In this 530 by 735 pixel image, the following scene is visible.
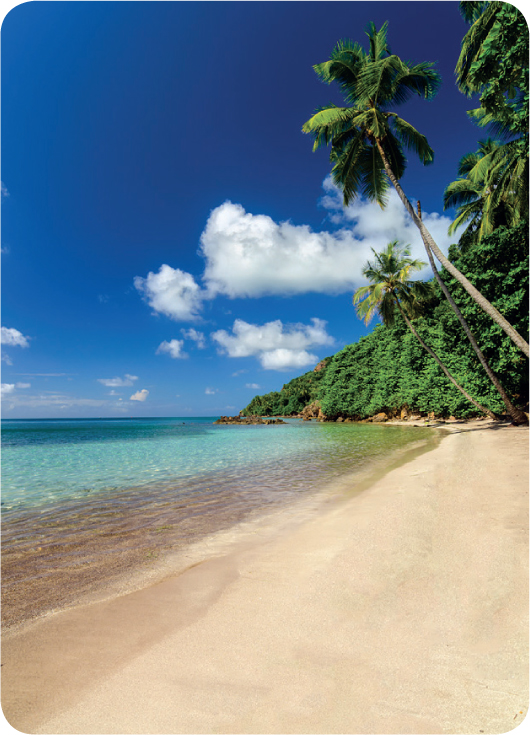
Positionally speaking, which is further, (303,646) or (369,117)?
(369,117)

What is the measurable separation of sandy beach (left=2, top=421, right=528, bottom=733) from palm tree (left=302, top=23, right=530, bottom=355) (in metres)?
11.5

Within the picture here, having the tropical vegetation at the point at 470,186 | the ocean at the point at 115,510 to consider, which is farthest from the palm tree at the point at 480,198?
the ocean at the point at 115,510

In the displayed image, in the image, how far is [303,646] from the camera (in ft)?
7.48

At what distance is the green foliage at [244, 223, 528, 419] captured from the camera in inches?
672

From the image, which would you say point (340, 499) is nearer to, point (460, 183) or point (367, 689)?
point (367, 689)

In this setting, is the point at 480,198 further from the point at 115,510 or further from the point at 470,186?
the point at 115,510

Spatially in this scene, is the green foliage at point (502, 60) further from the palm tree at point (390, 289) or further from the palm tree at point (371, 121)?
the palm tree at point (390, 289)

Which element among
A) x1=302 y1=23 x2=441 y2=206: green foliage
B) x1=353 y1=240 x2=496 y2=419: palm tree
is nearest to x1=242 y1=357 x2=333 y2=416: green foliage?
x1=353 y1=240 x2=496 y2=419: palm tree

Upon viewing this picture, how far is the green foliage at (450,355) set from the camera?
1706 cm

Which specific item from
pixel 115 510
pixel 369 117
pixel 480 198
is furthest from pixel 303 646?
pixel 480 198

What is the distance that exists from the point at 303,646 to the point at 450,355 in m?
25.7

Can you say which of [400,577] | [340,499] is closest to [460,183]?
[340,499]

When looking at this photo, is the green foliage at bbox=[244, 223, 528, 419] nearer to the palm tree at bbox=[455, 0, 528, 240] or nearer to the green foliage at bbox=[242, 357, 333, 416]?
the palm tree at bbox=[455, 0, 528, 240]

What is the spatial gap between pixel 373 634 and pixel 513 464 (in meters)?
7.46
